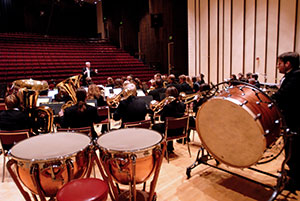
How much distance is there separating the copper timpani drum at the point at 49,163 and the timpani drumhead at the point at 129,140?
0.16 meters

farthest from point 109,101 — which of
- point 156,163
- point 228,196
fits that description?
point 228,196

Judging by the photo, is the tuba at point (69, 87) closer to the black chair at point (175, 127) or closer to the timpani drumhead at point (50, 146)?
the timpani drumhead at point (50, 146)

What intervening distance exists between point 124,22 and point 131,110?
1200 centimetres

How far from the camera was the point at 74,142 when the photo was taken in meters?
1.75

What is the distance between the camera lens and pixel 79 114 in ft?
8.77

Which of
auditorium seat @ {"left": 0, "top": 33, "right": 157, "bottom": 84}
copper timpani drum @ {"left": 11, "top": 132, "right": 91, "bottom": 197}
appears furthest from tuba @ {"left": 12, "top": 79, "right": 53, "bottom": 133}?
auditorium seat @ {"left": 0, "top": 33, "right": 157, "bottom": 84}

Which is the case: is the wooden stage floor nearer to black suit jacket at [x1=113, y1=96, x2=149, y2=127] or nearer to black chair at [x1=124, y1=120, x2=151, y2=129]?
black chair at [x1=124, y1=120, x2=151, y2=129]

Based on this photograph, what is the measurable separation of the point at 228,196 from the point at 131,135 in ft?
3.95

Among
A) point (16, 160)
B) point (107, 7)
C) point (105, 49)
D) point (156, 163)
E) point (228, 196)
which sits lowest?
point (228, 196)

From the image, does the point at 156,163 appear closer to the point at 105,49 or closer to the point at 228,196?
the point at 228,196

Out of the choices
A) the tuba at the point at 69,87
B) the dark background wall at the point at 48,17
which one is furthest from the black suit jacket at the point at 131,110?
the dark background wall at the point at 48,17

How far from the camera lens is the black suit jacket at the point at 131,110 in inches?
119

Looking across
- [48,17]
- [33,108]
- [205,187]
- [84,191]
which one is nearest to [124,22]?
[48,17]

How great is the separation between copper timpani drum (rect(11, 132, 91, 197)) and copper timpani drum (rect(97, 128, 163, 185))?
0.54ft
